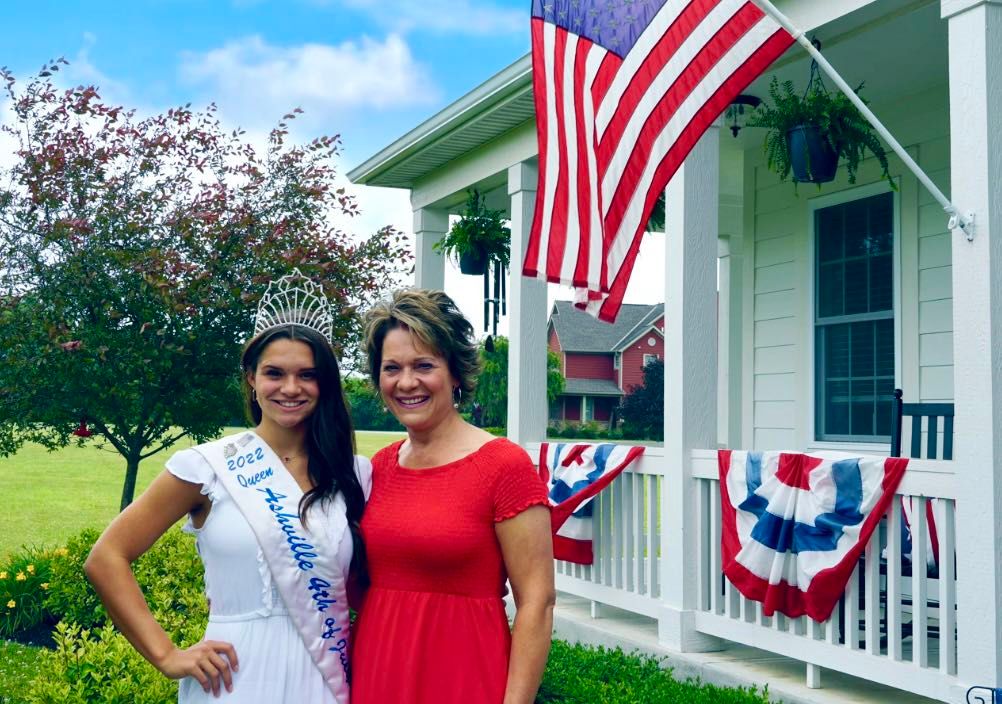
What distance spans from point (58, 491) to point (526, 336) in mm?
21724

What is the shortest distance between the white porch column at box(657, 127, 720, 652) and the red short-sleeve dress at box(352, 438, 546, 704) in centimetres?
361

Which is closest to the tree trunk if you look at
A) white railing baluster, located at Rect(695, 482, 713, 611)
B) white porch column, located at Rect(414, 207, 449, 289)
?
white porch column, located at Rect(414, 207, 449, 289)

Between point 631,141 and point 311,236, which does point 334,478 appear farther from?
point 311,236

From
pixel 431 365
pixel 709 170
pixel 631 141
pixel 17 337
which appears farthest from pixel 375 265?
pixel 431 365

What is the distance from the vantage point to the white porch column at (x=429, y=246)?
10094mm

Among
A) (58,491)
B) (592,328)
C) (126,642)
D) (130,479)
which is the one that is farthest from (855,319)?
(592,328)

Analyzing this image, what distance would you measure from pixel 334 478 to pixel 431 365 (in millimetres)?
398

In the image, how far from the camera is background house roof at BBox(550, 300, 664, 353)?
233ft

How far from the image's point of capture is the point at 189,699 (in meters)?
2.55

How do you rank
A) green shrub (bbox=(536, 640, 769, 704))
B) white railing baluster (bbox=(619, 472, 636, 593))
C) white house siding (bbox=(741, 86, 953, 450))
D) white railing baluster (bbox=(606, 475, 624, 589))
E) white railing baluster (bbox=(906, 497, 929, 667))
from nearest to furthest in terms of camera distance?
white railing baluster (bbox=(906, 497, 929, 667)) → green shrub (bbox=(536, 640, 769, 704)) → white railing baluster (bbox=(619, 472, 636, 593)) → white railing baluster (bbox=(606, 475, 624, 589)) → white house siding (bbox=(741, 86, 953, 450))

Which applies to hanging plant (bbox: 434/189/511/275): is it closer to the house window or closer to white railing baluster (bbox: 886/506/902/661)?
the house window

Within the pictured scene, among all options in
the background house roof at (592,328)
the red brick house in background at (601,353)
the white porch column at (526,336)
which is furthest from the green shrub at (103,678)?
the red brick house in background at (601,353)

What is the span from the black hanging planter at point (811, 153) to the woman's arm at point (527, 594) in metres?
4.25

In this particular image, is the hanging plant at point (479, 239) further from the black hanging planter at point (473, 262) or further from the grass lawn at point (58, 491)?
the grass lawn at point (58, 491)
